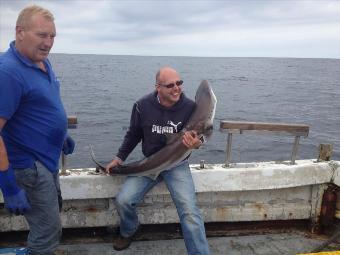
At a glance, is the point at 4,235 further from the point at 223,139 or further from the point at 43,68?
the point at 223,139

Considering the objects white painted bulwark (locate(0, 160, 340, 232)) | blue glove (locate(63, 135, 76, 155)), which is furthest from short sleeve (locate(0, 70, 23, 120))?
white painted bulwark (locate(0, 160, 340, 232))

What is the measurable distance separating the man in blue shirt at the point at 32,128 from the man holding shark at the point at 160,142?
3.80 ft

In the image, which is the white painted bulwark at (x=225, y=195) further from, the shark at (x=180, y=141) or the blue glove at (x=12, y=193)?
the blue glove at (x=12, y=193)

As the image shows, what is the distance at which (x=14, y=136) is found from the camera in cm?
317

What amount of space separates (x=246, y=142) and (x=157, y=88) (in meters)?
14.6

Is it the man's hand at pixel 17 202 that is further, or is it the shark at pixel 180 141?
the shark at pixel 180 141

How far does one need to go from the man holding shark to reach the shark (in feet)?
0.14

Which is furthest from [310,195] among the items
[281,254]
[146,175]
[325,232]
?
[146,175]

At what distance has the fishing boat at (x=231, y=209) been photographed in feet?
15.4

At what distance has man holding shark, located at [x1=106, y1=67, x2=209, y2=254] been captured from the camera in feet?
14.4

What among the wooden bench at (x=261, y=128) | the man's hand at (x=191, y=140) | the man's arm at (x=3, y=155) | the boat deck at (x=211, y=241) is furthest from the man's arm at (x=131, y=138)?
the man's arm at (x=3, y=155)

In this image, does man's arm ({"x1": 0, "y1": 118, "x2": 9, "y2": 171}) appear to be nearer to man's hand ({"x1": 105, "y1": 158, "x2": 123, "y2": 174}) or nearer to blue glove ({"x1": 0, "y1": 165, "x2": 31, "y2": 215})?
blue glove ({"x1": 0, "y1": 165, "x2": 31, "y2": 215})

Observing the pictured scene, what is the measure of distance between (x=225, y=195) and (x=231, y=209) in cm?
20

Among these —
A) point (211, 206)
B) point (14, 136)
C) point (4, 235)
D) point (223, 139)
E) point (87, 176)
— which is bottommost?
point (223, 139)
